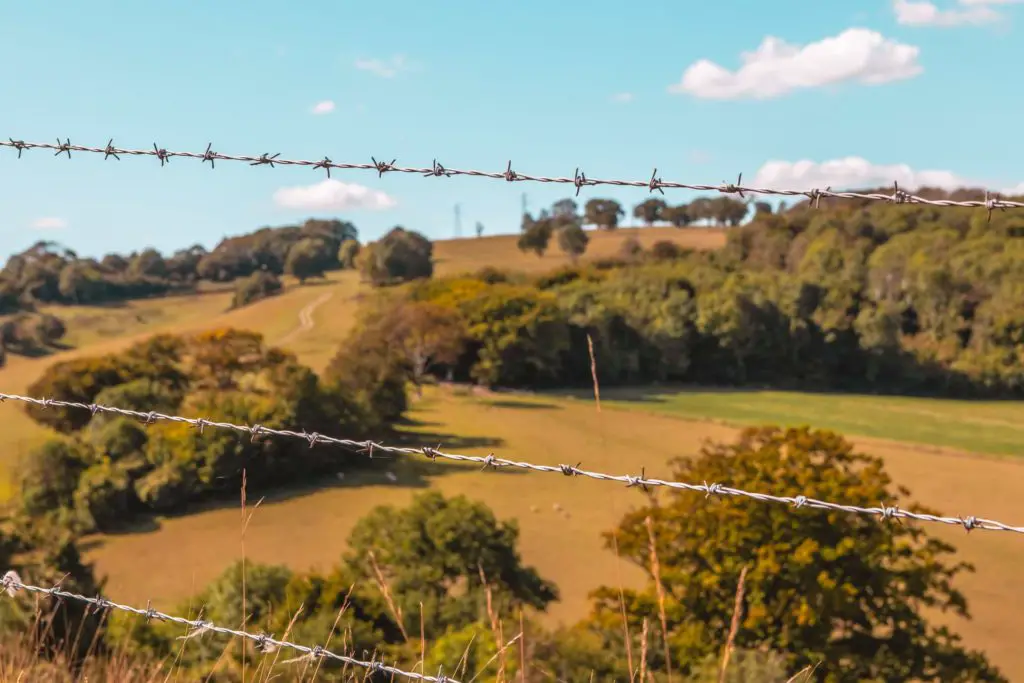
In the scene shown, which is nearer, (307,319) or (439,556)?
(439,556)

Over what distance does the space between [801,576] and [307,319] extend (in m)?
36.7

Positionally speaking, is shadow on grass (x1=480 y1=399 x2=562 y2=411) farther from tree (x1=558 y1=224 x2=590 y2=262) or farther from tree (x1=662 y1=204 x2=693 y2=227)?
tree (x1=662 y1=204 x2=693 y2=227)

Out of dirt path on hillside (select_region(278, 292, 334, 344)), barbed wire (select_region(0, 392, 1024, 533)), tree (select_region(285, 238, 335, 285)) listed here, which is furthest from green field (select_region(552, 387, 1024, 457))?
barbed wire (select_region(0, 392, 1024, 533))

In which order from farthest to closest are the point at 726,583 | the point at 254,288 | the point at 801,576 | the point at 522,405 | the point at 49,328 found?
the point at 254,288 < the point at 522,405 < the point at 49,328 < the point at 726,583 < the point at 801,576

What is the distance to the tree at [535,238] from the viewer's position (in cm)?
6394

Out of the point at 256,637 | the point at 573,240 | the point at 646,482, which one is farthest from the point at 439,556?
the point at 573,240

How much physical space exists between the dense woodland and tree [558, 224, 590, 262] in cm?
21

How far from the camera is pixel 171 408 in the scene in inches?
1019

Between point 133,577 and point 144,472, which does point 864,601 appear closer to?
point 133,577

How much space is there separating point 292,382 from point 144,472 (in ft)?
15.9

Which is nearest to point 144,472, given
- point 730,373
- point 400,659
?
point 400,659

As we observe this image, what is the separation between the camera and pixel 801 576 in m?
11.8

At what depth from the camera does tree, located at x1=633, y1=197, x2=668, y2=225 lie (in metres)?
74.3

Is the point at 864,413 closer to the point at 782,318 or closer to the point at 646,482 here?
the point at 782,318
